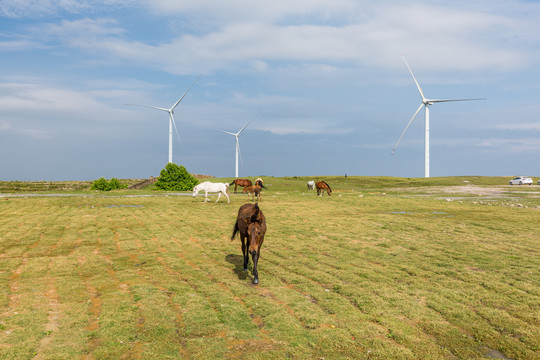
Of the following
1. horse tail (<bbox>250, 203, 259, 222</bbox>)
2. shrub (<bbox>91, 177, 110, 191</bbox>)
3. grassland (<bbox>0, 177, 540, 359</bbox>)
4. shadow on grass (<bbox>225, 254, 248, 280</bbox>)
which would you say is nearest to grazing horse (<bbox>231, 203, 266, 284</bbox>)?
horse tail (<bbox>250, 203, 259, 222</bbox>)

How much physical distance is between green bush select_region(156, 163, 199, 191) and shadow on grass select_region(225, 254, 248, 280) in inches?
2383

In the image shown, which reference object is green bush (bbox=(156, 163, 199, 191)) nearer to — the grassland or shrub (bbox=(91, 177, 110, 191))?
shrub (bbox=(91, 177, 110, 191))

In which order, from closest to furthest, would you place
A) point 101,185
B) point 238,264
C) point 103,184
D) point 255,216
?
point 255,216
point 238,264
point 101,185
point 103,184

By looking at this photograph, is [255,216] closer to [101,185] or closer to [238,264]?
[238,264]

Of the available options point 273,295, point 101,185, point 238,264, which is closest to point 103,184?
point 101,185

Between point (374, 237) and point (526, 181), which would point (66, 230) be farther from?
point (526, 181)

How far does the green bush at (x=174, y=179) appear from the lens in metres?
75.6

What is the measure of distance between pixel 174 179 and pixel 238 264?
6406 cm

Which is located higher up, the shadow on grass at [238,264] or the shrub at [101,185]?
the shrub at [101,185]

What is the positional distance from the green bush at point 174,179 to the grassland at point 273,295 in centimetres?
5285

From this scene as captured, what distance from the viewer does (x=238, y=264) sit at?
1531 cm

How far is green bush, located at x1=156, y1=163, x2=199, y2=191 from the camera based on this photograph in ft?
248

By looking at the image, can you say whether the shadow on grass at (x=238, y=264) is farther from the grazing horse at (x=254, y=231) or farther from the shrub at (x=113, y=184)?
the shrub at (x=113, y=184)

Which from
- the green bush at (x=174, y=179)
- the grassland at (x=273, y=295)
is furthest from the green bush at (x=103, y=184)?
the grassland at (x=273, y=295)
